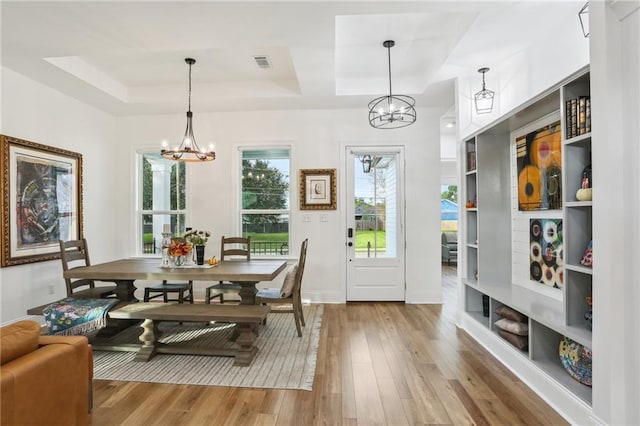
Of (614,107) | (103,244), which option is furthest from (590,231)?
(103,244)

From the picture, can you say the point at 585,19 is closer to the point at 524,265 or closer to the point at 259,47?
the point at 524,265

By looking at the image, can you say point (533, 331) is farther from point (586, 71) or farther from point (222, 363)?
point (222, 363)

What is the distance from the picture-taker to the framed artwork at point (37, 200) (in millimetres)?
3479

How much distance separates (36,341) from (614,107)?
10.6 feet

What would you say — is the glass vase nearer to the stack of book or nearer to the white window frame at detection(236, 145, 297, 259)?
the white window frame at detection(236, 145, 297, 259)

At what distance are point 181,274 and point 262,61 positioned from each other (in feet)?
8.50

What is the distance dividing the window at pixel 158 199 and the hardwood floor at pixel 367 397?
2.95 m

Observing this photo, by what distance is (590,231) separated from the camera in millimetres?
2080

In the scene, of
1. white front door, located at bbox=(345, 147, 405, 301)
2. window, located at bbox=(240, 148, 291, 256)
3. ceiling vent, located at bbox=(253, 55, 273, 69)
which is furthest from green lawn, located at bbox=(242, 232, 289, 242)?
ceiling vent, located at bbox=(253, 55, 273, 69)

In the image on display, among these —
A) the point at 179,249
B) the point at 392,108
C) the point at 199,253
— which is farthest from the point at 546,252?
the point at 179,249

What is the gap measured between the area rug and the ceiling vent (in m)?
3.11

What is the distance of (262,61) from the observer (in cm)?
381

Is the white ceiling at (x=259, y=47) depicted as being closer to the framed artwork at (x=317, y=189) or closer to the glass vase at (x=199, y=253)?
the framed artwork at (x=317, y=189)

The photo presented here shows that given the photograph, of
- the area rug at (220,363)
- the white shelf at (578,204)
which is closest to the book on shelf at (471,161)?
the white shelf at (578,204)
